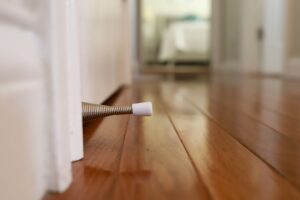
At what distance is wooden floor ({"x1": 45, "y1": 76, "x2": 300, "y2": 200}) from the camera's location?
45cm

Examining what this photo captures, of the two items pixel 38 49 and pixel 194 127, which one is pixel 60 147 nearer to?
pixel 38 49

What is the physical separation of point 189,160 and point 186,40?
18.3ft

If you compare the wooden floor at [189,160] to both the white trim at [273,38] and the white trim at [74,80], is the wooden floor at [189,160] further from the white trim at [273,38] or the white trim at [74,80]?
the white trim at [273,38]

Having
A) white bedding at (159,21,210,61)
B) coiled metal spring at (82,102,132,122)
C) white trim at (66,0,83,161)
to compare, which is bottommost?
coiled metal spring at (82,102,132,122)

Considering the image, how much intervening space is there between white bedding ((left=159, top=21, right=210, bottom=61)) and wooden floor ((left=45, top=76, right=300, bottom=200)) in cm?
509

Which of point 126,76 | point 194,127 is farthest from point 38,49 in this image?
point 126,76

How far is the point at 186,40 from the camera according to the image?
6.08m

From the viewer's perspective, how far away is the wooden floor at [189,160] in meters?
0.45

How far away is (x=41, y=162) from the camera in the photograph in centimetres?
42

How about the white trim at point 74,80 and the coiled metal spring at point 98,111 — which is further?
the coiled metal spring at point 98,111

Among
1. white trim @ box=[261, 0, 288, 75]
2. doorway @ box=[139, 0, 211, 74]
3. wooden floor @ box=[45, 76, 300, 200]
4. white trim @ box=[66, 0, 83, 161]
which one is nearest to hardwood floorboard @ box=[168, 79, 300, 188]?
wooden floor @ box=[45, 76, 300, 200]

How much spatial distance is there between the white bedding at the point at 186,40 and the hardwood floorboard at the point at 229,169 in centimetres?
525

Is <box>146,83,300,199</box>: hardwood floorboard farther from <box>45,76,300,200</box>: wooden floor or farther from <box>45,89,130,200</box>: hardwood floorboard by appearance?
<box>45,89,130,200</box>: hardwood floorboard

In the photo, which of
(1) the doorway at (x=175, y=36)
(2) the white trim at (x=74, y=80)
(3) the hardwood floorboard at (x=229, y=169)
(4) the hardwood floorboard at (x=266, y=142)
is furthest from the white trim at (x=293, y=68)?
(2) the white trim at (x=74, y=80)
